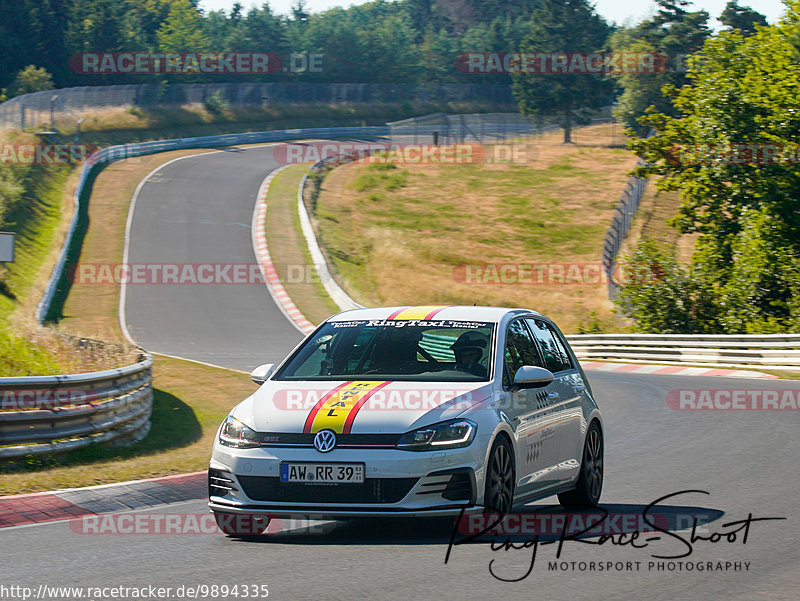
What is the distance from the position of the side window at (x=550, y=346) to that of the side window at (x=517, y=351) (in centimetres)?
19

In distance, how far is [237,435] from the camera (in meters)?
7.13

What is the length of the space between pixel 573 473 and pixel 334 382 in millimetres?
2189

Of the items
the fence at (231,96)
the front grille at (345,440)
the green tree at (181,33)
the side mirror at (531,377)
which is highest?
A: the green tree at (181,33)

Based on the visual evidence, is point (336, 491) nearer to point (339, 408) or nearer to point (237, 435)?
point (339, 408)

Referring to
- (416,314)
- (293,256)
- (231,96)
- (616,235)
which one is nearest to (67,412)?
(416,314)

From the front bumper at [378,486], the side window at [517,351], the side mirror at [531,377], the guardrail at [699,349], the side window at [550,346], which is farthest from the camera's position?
the guardrail at [699,349]

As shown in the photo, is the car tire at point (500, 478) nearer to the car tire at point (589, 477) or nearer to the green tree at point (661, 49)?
the car tire at point (589, 477)

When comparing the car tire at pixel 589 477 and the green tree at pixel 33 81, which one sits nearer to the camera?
the car tire at pixel 589 477

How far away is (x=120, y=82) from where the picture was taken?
A: 8462 cm

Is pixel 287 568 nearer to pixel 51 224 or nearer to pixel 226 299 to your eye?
pixel 226 299

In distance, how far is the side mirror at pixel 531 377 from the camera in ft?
24.6

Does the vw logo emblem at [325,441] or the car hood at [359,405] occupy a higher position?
the car hood at [359,405]

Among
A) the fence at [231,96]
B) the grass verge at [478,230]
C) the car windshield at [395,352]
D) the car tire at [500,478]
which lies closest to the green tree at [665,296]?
the grass verge at [478,230]

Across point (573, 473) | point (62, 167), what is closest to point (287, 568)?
point (573, 473)
